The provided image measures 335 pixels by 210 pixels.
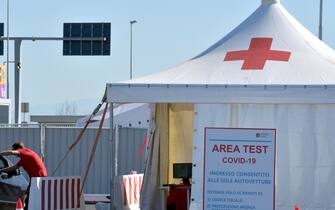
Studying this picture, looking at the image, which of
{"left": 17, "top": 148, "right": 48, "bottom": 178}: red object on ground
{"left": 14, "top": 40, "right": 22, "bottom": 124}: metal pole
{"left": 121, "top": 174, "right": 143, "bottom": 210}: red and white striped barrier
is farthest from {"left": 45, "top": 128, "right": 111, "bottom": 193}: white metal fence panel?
{"left": 14, "top": 40, "right": 22, "bottom": 124}: metal pole

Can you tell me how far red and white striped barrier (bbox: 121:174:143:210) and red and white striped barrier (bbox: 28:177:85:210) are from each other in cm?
91

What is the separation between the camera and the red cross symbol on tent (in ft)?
47.3

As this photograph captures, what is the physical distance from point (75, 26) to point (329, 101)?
23.1 metres

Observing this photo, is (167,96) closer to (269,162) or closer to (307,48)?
(269,162)

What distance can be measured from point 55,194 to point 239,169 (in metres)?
3.18

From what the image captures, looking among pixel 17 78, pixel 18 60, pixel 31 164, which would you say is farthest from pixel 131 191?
pixel 17 78

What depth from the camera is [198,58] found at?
15.3 m

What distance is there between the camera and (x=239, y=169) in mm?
13445

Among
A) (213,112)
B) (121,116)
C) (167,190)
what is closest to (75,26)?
(121,116)

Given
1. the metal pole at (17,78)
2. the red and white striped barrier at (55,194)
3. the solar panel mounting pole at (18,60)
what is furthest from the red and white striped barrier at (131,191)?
the metal pole at (17,78)

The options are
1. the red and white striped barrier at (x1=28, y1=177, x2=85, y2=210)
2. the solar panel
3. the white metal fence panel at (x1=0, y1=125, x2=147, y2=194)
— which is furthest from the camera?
the solar panel

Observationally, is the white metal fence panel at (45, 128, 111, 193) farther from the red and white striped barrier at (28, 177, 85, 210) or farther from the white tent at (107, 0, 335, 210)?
the white tent at (107, 0, 335, 210)

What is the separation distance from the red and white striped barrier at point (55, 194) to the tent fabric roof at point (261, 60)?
1911 mm

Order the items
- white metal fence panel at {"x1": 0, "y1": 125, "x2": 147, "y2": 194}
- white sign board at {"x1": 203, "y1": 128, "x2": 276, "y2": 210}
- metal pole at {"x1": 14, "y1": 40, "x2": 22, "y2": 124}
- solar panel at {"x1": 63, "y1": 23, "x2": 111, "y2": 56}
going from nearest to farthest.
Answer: white sign board at {"x1": 203, "y1": 128, "x2": 276, "y2": 210}
white metal fence panel at {"x1": 0, "y1": 125, "x2": 147, "y2": 194}
metal pole at {"x1": 14, "y1": 40, "x2": 22, "y2": 124}
solar panel at {"x1": 63, "y1": 23, "x2": 111, "y2": 56}
